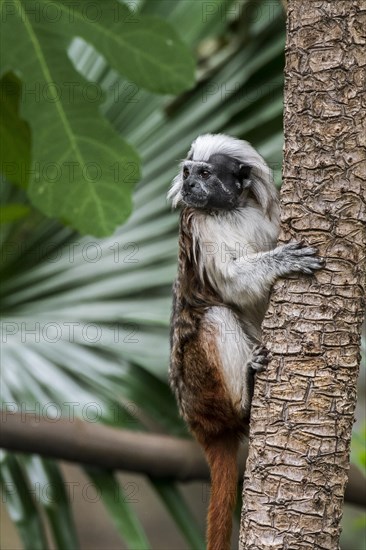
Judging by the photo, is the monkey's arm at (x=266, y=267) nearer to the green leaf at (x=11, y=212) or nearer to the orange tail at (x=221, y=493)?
the orange tail at (x=221, y=493)

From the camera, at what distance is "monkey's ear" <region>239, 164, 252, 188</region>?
11.0 feet

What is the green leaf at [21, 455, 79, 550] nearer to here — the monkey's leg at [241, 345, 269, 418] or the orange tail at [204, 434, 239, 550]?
the orange tail at [204, 434, 239, 550]

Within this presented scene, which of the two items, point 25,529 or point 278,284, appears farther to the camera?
point 25,529

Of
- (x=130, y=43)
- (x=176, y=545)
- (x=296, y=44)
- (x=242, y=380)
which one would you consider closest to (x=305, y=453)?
(x=242, y=380)

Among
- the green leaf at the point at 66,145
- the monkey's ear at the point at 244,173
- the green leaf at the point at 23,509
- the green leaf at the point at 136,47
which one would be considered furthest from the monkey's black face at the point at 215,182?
the green leaf at the point at 23,509

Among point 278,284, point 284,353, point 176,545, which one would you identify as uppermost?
point 278,284

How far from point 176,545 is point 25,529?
3991 millimetres

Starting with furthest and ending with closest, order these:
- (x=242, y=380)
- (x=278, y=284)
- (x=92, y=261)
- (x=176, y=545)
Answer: (x=176, y=545)
(x=92, y=261)
(x=242, y=380)
(x=278, y=284)

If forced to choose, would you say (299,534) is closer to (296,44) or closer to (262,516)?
(262,516)

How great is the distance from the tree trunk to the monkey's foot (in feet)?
0.18

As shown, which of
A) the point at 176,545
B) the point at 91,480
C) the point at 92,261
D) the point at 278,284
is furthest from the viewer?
the point at 176,545

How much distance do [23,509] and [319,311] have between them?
4.98 feet

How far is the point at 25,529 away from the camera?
315cm

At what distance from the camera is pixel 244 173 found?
3.36m
